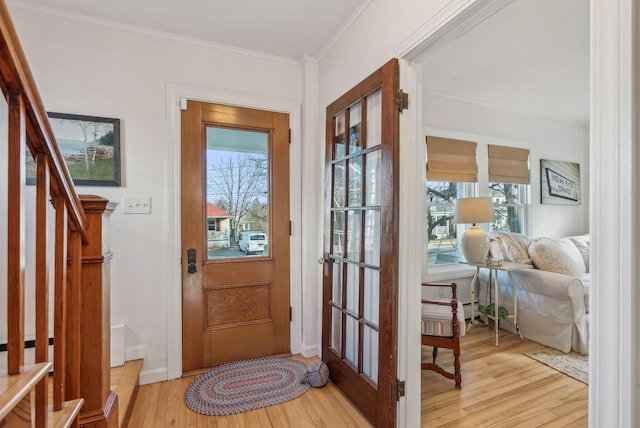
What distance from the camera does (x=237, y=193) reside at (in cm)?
248

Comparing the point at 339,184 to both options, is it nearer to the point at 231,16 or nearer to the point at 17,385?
the point at 231,16

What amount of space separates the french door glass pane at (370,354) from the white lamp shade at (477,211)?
167 centimetres

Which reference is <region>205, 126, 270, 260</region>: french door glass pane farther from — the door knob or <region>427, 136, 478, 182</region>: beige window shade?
<region>427, 136, 478, 182</region>: beige window shade

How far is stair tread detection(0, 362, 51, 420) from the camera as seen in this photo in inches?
24.8

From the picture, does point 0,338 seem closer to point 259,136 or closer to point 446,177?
point 259,136

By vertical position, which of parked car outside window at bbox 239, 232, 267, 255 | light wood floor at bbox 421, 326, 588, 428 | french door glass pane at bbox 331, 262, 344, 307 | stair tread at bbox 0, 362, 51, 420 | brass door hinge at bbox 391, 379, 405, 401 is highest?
parked car outside window at bbox 239, 232, 267, 255

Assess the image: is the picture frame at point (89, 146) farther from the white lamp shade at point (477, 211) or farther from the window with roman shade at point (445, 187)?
the white lamp shade at point (477, 211)


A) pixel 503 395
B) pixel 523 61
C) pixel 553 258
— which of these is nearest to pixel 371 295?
pixel 503 395

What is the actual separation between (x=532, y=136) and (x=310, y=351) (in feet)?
12.4

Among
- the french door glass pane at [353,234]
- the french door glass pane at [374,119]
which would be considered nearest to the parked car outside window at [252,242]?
the french door glass pane at [353,234]

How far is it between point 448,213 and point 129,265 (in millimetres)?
3143

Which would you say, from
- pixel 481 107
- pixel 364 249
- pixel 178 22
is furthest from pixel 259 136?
pixel 481 107

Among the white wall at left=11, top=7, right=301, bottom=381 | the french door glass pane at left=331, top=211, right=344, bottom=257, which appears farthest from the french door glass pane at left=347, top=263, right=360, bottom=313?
the white wall at left=11, top=7, right=301, bottom=381

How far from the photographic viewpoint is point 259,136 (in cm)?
255
